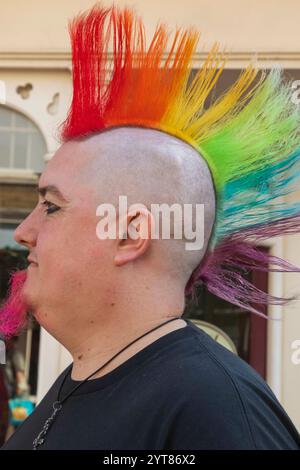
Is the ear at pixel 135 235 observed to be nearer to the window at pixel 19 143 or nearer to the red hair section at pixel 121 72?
the red hair section at pixel 121 72

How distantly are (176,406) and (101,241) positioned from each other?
1.18 feet

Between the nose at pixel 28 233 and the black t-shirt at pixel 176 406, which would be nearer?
the black t-shirt at pixel 176 406

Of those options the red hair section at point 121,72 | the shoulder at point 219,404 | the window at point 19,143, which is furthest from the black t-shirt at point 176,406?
the window at point 19,143

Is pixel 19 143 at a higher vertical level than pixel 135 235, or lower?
higher

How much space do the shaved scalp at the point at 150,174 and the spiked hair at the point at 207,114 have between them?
0.05 metres

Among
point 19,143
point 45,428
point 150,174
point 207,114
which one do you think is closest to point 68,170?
point 150,174

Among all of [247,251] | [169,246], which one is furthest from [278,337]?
[169,246]

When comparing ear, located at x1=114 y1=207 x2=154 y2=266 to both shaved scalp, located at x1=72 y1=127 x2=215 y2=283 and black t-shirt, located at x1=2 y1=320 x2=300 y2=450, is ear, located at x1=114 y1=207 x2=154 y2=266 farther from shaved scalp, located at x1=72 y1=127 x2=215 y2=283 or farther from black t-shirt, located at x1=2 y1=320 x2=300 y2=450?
black t-shirt, located at x1=2 y1=320 x2=300 y2=450

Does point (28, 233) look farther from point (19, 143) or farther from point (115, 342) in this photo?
point (19, 143)

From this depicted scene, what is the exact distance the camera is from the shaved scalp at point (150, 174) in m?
1.24

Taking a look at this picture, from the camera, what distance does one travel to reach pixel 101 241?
4.00 ft

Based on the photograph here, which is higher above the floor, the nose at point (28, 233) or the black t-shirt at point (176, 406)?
the nose at point (28, 233)
